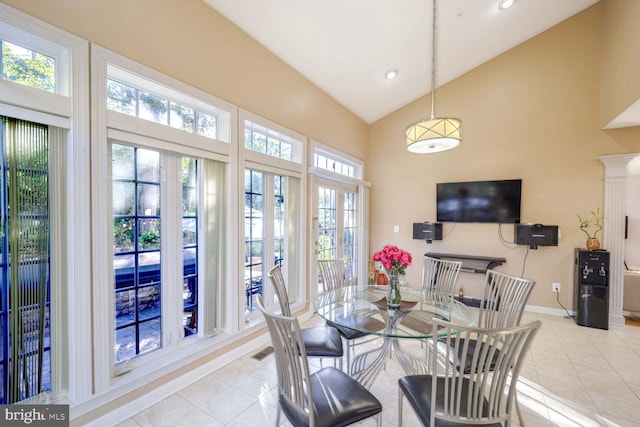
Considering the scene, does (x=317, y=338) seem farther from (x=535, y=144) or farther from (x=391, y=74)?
(x=535, y=144)

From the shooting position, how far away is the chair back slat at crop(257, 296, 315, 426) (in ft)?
4.25

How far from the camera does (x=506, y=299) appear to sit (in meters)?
2.26

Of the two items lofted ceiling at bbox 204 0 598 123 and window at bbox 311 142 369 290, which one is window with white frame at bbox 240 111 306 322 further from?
lofted ceiling at bbox 204 0 598 123

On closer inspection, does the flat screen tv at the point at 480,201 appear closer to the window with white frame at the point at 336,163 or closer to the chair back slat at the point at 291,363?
the window with white frame at the point at 336,163

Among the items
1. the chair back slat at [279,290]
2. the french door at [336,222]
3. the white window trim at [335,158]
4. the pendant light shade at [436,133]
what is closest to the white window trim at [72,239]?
the chair back slat at [279,290]

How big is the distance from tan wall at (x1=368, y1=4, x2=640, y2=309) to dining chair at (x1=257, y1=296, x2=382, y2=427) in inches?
154

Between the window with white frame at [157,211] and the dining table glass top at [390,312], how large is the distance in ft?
3.85

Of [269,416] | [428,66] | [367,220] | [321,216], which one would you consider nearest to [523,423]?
[269,416]

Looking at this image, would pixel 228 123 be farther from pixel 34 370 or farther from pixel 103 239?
pixel 34 370

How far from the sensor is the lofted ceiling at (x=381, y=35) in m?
2.74

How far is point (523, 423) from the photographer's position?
6.42ft

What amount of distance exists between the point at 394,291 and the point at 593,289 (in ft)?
10.8

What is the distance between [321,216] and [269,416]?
277cm

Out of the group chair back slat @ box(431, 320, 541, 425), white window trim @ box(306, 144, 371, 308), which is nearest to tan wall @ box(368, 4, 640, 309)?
white window trim @ box(306, 144, 371, 308)
